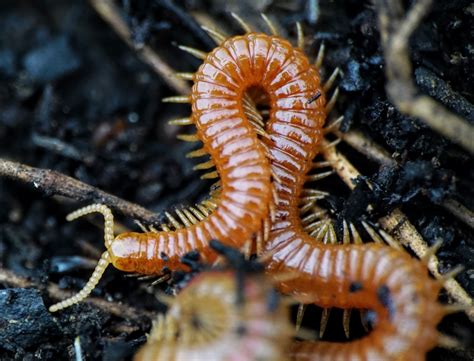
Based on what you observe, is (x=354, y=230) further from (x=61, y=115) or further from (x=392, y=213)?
(x=61, y=115)

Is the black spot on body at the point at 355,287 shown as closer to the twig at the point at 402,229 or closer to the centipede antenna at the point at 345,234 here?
the centipede antenna at the point at 345,234

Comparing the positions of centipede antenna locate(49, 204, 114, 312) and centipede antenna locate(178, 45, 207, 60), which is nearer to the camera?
centipede antenna locate(49, 204, 114, 312)

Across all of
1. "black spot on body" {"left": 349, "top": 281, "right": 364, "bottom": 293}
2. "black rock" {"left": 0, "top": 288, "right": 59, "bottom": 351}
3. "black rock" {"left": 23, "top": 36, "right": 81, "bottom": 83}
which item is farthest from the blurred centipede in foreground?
"black rock" {"left": 23, "top": 36, "right": 81, "bottom": 83}

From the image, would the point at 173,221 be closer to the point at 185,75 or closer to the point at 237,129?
the point at 237,129

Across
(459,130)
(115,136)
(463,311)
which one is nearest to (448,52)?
(459,130)

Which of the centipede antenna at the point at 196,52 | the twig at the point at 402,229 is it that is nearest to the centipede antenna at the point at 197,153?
the centipede antenna at the point at 196,52

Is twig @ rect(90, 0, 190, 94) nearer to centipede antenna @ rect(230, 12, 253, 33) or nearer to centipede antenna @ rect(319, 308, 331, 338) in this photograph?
centipede antenna @ rect(230, 12, 253, 33)

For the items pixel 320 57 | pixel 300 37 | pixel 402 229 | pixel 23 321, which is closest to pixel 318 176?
pixel 402 229
